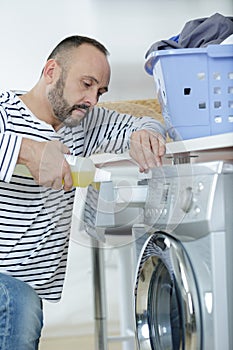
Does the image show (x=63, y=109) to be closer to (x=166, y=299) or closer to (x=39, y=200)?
(x=39, y=200)

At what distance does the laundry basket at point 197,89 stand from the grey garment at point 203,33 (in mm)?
65

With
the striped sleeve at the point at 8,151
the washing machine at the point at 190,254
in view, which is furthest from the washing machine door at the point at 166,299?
the striped sleeve at the point at 8,151

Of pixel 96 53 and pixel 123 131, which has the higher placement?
pixel 96 53

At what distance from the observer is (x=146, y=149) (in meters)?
1.50

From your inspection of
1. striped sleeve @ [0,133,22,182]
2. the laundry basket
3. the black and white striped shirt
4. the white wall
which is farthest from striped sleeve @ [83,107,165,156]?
the white wall

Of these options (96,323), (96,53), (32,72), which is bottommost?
(96,323)

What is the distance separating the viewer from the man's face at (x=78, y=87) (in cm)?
165

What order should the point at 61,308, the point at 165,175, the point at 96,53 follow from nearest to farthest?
1. the point at 165,175
2. the point at 96,53
3. the point at 61,308

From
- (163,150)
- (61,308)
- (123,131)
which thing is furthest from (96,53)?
(61,308)

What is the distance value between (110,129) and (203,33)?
1.01 feet

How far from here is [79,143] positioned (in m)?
1.63

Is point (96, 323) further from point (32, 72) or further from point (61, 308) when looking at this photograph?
point (32, 72)

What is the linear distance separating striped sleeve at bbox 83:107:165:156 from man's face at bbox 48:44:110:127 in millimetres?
32

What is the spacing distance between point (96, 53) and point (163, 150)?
349 mm
